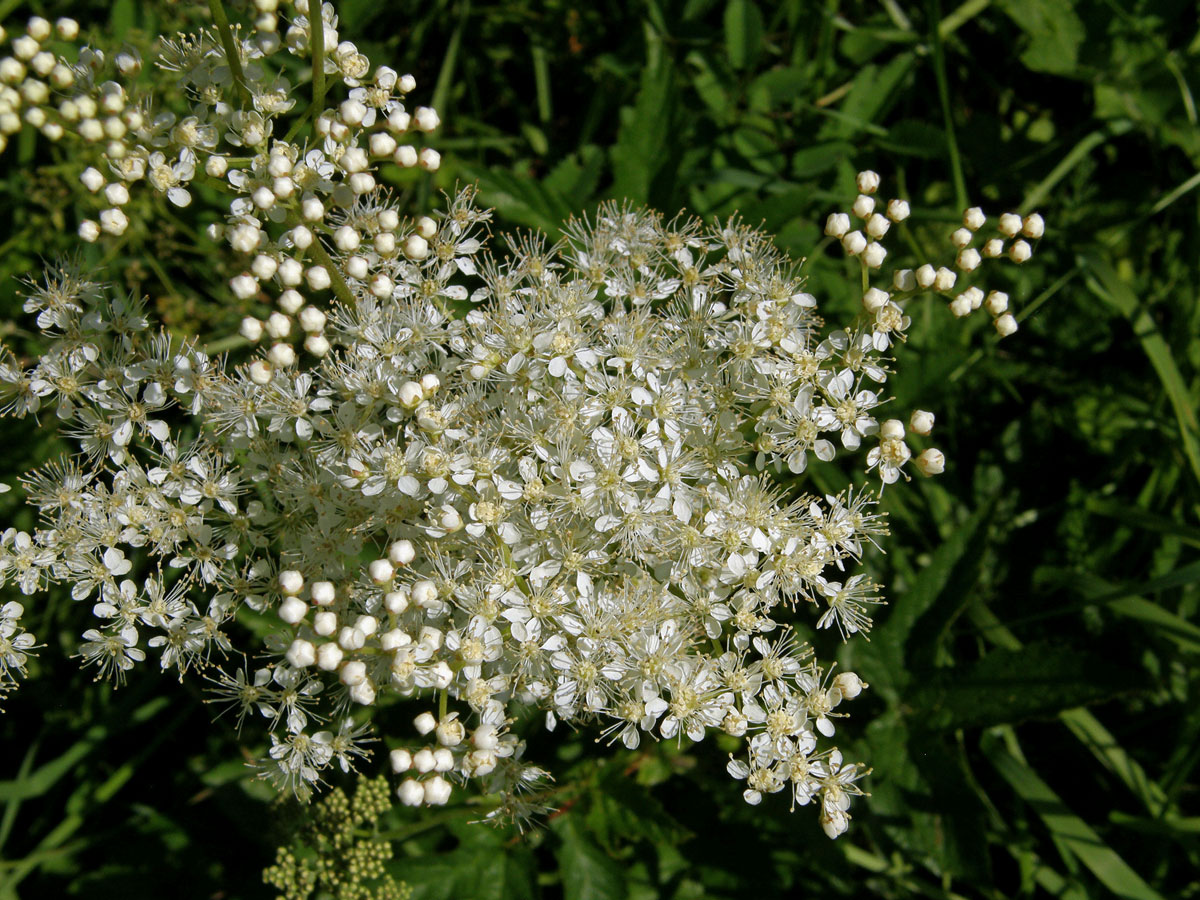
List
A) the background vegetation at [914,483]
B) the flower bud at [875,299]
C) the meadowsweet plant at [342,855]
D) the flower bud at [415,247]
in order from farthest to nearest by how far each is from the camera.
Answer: the background vegetation at [914,483] → the meadowsweet plant at [342,855] → the flower bud at [415,247] → the flower bud at [875,299]

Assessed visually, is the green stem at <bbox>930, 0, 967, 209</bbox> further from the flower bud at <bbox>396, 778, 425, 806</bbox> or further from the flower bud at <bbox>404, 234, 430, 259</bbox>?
the flower bud at <bbox>396, 778, 425, 806</bbox>

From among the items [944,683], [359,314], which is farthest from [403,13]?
[944,683]

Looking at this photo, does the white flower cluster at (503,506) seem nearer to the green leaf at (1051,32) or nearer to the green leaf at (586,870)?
the green leaf at (586,870)

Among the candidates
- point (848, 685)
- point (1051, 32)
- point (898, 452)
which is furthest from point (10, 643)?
point (1051, 32)

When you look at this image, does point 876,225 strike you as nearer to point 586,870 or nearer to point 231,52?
point 231,52

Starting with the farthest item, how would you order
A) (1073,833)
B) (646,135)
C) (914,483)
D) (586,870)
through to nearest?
(914,483) → (1073,833) → (646,135) → (586,870)

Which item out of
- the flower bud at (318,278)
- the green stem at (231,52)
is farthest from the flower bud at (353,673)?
the green stem at (231,52)

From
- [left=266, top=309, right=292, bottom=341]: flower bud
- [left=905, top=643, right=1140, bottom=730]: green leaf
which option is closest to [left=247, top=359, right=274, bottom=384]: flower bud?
[left=266, top=309, right=292, bottom=341]: flower bud
